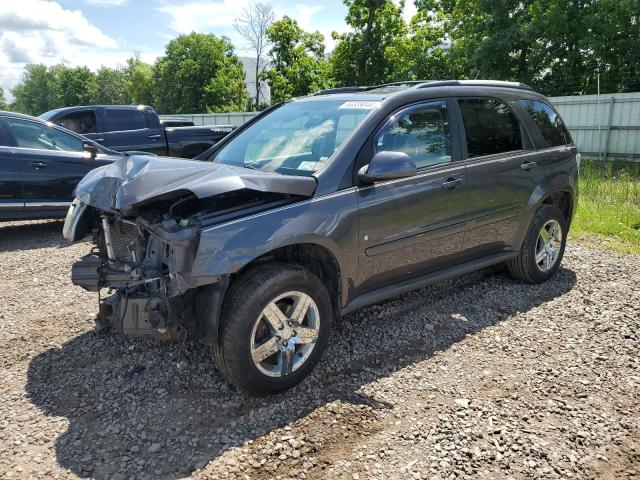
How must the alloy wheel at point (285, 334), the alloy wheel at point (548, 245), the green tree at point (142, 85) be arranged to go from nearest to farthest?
the alloy wheel at point (285, 334)
the alloy wheel at point (548, 245)
the green tree at point (142, 85)

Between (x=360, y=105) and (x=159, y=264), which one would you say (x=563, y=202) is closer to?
(x=360, y=105)

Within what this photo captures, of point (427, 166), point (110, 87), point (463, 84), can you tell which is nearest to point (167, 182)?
point (427, 166)

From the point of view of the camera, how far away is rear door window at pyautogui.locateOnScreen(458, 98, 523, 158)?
430 cm

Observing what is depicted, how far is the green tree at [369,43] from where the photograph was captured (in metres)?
23.0

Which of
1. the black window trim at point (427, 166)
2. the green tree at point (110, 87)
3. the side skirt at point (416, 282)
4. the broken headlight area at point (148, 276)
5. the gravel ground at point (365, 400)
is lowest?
the gravel ground at point (365, 400)

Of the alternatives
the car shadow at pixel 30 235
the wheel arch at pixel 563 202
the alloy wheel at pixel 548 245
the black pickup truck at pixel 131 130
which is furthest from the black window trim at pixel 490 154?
the black pickup truck at pixel 131 130

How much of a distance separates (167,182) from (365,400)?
180 cm

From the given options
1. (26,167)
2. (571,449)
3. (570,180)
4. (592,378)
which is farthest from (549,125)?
(26,167)

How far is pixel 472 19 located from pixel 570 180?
21.2 metres

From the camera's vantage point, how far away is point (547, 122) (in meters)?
5.12

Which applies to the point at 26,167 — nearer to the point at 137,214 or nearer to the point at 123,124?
the point at 123,124

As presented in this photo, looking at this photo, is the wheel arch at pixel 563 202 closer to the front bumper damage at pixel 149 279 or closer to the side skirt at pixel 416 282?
the side skirt at pixel 416 282

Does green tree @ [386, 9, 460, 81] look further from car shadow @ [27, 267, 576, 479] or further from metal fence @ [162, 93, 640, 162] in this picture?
car shadow @ [27, 267, 576, 479]

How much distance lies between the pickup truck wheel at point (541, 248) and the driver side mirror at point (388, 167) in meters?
2.08
